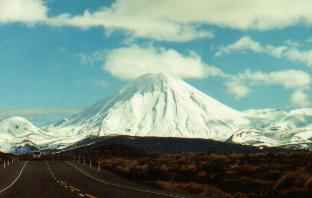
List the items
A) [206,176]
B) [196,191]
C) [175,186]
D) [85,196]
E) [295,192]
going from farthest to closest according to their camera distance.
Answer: [206,176] → [175,186] → [196,191] → [295,192] → [85,196]

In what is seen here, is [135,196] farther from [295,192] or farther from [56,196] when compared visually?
[295,192]

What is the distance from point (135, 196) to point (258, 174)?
22589 mm

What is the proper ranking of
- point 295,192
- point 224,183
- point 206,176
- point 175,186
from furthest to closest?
1. point 206,176
2. point 224,183
3. point 175,186
4. point 295,192

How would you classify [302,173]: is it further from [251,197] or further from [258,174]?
[258,174]

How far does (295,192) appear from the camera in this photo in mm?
31422

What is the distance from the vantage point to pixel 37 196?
3003 cm

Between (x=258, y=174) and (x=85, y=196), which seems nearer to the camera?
(x=85, y=196)

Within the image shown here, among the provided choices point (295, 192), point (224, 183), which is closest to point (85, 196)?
point (295, 192)

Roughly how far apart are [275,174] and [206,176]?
17.2 ft

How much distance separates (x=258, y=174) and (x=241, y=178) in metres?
3.34

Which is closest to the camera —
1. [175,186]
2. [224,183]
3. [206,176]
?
[175,186]

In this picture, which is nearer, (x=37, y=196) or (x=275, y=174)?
(x=37, y=196)

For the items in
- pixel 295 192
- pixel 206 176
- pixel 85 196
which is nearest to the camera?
pixel 85 196

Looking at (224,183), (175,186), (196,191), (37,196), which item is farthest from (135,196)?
(224,183)
